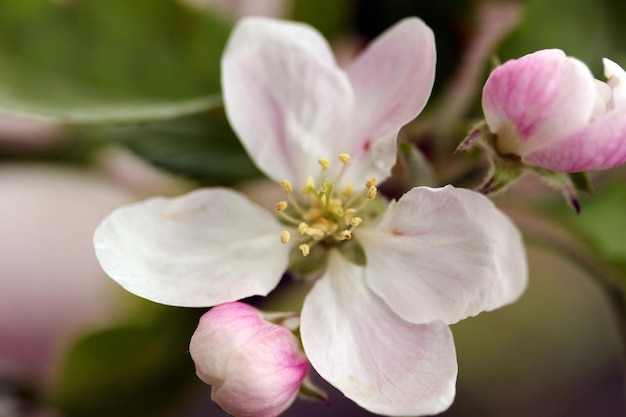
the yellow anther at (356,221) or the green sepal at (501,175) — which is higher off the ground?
the green sepal at (501,175)

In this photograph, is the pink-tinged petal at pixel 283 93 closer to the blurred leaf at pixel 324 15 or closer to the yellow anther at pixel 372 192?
the yellow anther at pixel 372 192

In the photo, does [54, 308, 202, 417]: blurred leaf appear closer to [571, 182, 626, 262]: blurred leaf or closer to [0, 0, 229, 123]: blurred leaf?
[0, 0, 229, 123]: blurred leaf

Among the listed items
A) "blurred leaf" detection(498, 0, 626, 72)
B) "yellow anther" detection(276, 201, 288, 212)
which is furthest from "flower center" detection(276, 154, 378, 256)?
"blurred leaf" detection(498, 0, 626, 72)

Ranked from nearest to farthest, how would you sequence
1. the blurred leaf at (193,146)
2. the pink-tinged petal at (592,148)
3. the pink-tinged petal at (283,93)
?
1. the pink-tinged petal at (592,148)
2. the pink-tinged petal at (283,93)
3. the blurred leaf at (193,146)

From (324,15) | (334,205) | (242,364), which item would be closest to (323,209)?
(334,205)

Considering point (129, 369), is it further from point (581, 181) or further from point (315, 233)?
point (581, 181)

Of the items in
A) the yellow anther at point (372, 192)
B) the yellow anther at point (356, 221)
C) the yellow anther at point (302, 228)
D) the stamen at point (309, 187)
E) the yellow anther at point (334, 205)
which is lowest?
the yellow anther at point (334, 205)

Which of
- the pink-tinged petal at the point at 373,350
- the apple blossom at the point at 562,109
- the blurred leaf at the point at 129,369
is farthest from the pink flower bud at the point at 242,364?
the blurred leaf at the point at 129,369
